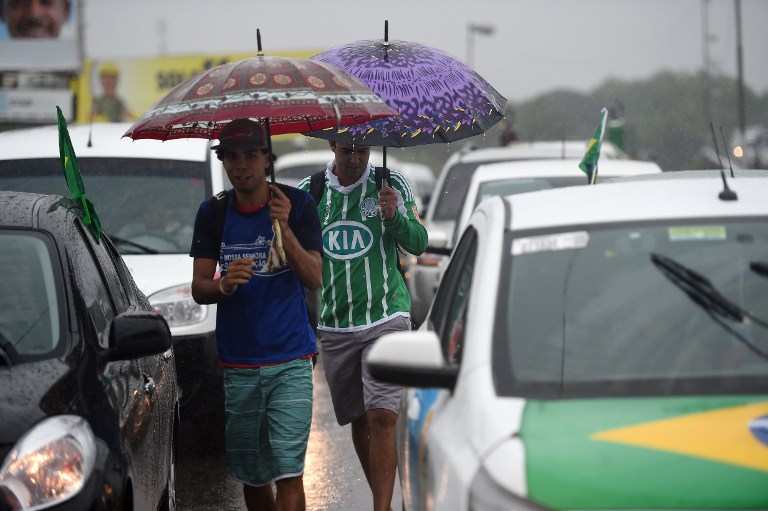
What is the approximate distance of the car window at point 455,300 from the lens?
483 centimetres

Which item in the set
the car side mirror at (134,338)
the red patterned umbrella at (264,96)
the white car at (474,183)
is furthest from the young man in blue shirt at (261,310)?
the white car at (474,183)

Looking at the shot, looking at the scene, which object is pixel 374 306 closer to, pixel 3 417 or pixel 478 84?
pixel 478 84

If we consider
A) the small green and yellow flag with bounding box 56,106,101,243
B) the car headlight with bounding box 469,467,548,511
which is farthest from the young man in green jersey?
the car headlight with bounding box 469,467,548,511

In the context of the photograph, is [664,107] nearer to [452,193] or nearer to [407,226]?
[452,193]

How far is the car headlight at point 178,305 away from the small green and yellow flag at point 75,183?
1987 mm

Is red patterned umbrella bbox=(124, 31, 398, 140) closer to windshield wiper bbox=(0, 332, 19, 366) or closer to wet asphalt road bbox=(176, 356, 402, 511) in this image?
windshield wiper bbox=(0, 332, 19, 366)

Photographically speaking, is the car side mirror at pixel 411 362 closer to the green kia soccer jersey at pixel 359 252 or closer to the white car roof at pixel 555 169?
the green kia soccer jersey at pixel 359 252

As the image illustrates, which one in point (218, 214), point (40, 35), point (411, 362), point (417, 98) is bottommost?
point (411, 362)

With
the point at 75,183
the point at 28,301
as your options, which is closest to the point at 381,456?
the point at 75,183

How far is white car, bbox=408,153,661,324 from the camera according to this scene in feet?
37.7

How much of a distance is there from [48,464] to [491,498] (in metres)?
1.32

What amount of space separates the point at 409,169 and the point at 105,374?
3303 centimetres

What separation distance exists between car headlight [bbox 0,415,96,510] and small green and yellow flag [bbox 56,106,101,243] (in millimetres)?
1720

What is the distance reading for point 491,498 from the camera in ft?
12.4
